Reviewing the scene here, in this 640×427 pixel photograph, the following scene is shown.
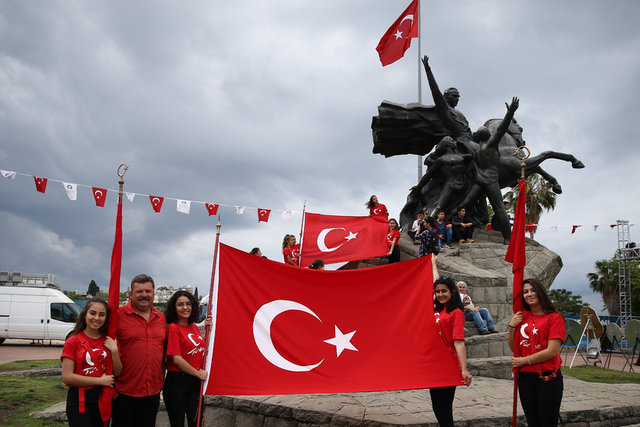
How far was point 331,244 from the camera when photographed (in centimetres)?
1225

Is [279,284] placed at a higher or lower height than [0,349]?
higher

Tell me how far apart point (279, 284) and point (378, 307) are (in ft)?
3.37

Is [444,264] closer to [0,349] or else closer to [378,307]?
[378,307]

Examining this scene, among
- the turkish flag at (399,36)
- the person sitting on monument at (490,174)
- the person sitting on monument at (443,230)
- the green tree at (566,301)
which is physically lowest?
the green tree at (566,301)

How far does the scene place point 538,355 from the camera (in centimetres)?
378

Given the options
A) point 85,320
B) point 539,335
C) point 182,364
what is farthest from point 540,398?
point 85,320

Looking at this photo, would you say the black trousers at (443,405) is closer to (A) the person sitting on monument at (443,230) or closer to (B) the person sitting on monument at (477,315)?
(B) the person sitting on monument at (477,315)

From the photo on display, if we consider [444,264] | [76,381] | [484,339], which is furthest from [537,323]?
[444,264]

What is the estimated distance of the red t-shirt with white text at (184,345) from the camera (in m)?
4.03

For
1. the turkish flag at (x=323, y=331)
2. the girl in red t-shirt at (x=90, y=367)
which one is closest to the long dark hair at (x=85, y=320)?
the girl in red t-shirt at (x=90, y=367)

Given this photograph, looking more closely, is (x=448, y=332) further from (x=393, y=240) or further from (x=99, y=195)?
(x=99, y=195)

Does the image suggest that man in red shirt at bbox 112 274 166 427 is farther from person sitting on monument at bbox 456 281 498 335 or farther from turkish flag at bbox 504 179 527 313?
person sitting on monument at bbox 456 281 498 335

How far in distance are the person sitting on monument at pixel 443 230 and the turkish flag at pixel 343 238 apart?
1483 millimetres

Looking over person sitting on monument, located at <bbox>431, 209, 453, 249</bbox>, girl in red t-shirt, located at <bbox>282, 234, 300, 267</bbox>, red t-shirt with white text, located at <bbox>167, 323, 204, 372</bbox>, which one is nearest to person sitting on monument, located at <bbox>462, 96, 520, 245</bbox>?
person sitting on monument, located at <bbox>431, 209, 453, 249</bbox>
